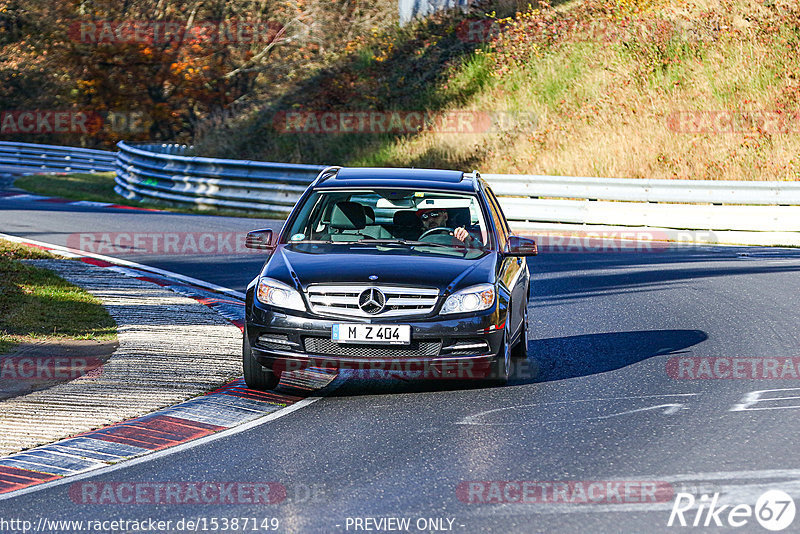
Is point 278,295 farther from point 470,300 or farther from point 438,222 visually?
point 438,222

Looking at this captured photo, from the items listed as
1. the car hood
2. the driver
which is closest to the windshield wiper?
Answer: the driver

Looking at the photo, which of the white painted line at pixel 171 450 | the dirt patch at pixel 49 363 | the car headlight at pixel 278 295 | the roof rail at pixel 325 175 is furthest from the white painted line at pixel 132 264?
the white painted line at pixel 171 450

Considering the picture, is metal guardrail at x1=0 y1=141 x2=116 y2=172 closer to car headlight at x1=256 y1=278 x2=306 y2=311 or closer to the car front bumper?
car headlight at x1=256 y1=278 x2=306 y2=311

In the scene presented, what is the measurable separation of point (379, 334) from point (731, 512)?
326 cm

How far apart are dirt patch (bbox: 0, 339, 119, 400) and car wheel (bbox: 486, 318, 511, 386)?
10.2 feet

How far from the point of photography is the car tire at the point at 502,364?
8898 millimetres

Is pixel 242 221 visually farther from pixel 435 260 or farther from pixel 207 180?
pixel 435 260

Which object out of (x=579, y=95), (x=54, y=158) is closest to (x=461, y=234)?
(x=579, y=95)

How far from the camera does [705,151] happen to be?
27047mm

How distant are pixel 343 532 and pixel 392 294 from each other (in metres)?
3.13

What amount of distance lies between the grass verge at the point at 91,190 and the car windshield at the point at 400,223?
50.9ft

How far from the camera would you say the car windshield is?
9688mm

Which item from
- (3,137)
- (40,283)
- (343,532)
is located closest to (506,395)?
(343,532)

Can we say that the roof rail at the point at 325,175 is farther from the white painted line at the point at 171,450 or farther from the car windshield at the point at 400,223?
the white painted line at the point at 171,450
